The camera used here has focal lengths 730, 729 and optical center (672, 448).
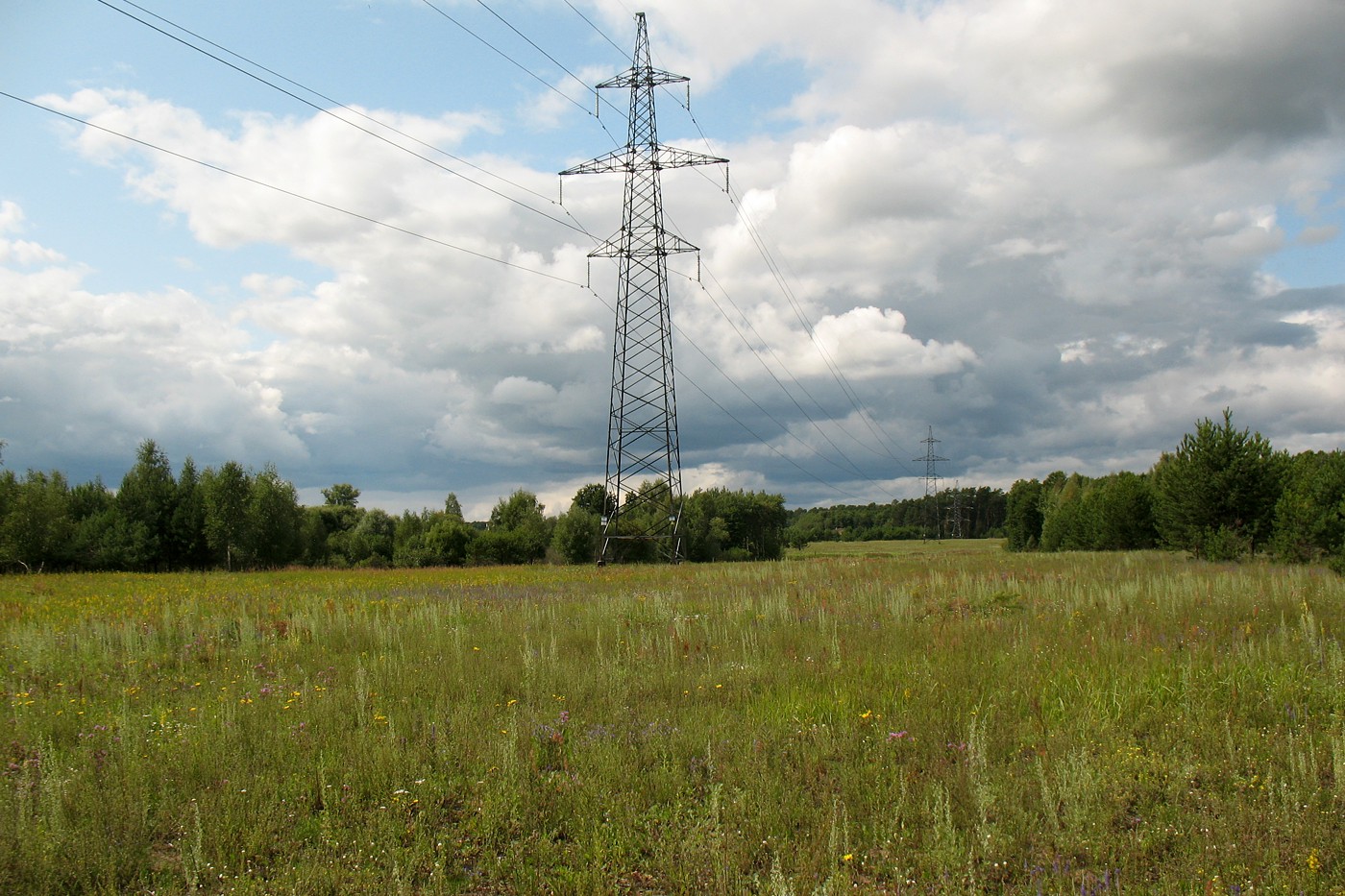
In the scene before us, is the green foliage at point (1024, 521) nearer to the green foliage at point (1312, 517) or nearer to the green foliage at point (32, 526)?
the green foliage at point (1312, 517)

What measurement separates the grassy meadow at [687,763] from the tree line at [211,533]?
36.1 meters

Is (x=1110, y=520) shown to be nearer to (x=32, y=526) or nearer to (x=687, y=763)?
(x=687, y=763)

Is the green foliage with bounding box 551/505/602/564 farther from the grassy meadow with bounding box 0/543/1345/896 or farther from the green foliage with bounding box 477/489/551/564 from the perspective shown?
the grassy meadow with bounding box 0/543/1345/896

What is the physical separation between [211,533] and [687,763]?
60.7m

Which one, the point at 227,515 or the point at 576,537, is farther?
the point at 576,537

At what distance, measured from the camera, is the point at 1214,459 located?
3288 centimetres

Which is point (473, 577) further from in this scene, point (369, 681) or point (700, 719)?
point (700, 719)

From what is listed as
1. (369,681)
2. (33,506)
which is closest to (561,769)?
(369,681)

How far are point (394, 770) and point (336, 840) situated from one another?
2.73ft

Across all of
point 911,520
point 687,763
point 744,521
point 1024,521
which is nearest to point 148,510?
point 687,763

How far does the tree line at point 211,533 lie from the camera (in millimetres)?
47375

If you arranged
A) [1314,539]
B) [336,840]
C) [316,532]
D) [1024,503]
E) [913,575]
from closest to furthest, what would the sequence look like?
[336,840]
[913,575]
[1314,539]
[316,532]
[1024,503]

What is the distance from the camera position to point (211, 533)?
55.1 m

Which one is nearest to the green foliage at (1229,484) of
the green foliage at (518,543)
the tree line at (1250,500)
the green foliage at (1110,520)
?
the tree line at (1250,500)
